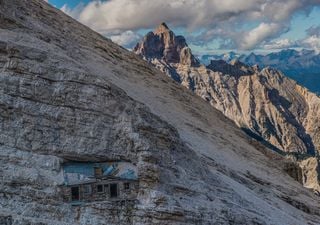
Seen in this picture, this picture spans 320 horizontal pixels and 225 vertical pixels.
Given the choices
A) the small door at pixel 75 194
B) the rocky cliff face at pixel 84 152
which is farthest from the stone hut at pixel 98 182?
the rocky cliff face at pixel 84 152

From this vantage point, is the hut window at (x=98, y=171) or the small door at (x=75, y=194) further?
the hut window at (x=98, y=171)

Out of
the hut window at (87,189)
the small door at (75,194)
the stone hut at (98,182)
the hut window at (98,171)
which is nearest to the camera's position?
the small door at (75,194)

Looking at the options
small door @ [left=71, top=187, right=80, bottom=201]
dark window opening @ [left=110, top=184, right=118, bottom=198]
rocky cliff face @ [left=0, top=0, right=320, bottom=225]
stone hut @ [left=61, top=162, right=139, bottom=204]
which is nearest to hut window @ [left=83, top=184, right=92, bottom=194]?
stone hut @ [left=61, top=162, right=139, bottom=204]

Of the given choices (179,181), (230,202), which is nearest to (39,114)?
(179,181)

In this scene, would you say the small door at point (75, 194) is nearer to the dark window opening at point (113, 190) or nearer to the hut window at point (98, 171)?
the hut window at point (98, 171)

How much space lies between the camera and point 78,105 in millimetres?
47375

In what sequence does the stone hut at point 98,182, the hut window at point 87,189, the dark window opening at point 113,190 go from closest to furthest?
the stone hut at point 98,182, the hut window at point 87,189, the dark window opening at point 113,190

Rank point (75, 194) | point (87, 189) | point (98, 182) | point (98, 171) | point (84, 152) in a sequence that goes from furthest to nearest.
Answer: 1. point (84, 152)
2. point (98, 171)
3. point (98, 182)
4. point (87, 189)
5. point (75, 194)

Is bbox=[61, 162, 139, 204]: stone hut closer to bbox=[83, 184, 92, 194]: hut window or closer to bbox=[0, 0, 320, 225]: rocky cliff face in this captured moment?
bbox=[83, 184, 92, 194]: hut window

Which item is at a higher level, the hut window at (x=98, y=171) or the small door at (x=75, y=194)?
the hut window at (x=98, y=171)

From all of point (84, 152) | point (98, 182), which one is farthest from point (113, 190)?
point (84, 152)

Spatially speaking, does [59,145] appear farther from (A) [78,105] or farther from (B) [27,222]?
(B) [27,222]

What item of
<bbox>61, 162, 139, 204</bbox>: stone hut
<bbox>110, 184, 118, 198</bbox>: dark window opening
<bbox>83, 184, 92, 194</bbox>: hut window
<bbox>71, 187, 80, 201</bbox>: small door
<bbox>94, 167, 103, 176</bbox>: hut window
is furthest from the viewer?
<bbox>94, 167, 103, 176</bbox>: hut window

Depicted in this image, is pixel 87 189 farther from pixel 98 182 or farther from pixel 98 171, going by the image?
pixel 98 171
